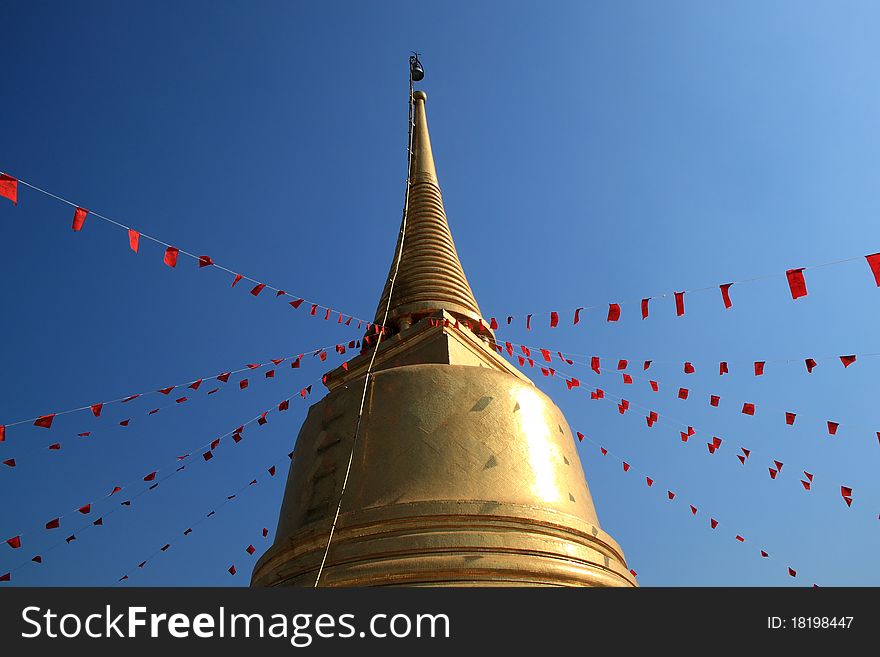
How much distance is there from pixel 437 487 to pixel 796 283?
395 cm

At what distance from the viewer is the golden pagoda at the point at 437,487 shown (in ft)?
17.5

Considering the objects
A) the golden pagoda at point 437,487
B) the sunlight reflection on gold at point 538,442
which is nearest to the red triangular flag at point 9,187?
the golden pagoda at point 437,487

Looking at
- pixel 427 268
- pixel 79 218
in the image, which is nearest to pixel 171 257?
pixel 79 218

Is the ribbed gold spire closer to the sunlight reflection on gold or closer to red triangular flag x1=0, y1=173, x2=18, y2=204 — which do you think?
the sunlight reflection on gold

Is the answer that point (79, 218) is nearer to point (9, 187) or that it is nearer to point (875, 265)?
point (9, 187)

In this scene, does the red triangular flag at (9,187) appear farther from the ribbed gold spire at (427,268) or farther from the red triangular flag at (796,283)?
the red triangular flag at (796,283)

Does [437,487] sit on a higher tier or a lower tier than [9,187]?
lower

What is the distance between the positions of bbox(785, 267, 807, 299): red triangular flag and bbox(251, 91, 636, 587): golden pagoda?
8.76ft

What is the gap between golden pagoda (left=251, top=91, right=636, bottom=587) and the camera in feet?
17.5

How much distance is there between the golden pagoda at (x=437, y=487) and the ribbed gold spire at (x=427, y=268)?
107 centimetres

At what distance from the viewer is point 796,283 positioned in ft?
21.1

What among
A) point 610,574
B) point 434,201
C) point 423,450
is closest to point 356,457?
point 423,450
